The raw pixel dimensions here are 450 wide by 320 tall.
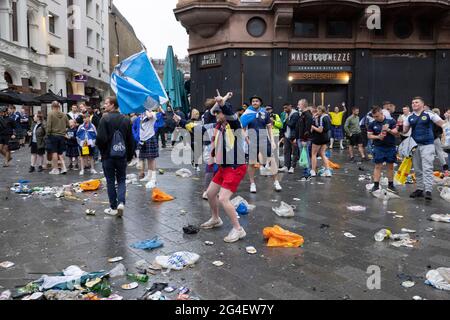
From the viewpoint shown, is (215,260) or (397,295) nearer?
(397,295)

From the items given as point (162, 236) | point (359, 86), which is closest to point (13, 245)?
point (162, 236)

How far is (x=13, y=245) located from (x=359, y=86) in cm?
1720

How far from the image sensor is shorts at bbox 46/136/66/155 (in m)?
10.6

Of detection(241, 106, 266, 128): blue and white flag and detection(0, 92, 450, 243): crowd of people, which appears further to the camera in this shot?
detection(241, 106, 266, 128): blue and white flag

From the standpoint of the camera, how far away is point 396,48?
1841 cm

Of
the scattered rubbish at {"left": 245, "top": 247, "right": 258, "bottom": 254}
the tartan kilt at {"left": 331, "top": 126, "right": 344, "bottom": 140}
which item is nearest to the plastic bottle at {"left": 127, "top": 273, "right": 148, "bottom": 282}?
the scattered rubbish at {"left": 245, "top": 247, "right": 258, "bottom": 254}

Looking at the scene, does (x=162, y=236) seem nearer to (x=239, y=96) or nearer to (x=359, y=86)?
(x=239, y=96)

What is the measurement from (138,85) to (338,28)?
14.5 m

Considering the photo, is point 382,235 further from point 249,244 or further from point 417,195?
point 417,195

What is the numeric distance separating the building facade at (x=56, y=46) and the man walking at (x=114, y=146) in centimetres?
2329

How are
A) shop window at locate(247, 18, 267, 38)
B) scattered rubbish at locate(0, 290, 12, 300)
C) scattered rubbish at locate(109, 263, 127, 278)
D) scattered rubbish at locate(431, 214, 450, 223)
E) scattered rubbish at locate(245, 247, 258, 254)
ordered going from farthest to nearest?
shop window at locate(247, 18, 267, 38), scattered rubbish at locate(431, 214, 450, 223), scattered rubbish at locate(245, 247, 258, 254), scattered rubbish at locate(109, 263, 127, 278), scattered rubbish at locate(0, 290, 12, 300)

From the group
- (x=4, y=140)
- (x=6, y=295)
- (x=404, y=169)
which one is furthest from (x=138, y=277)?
(x=4, y=140)

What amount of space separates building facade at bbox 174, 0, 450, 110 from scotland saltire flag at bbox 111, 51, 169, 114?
1160 cm

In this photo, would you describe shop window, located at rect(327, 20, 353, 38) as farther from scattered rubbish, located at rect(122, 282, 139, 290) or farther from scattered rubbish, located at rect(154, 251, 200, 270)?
scattered rubbish, located at rect(122, 282, 139, 290)
